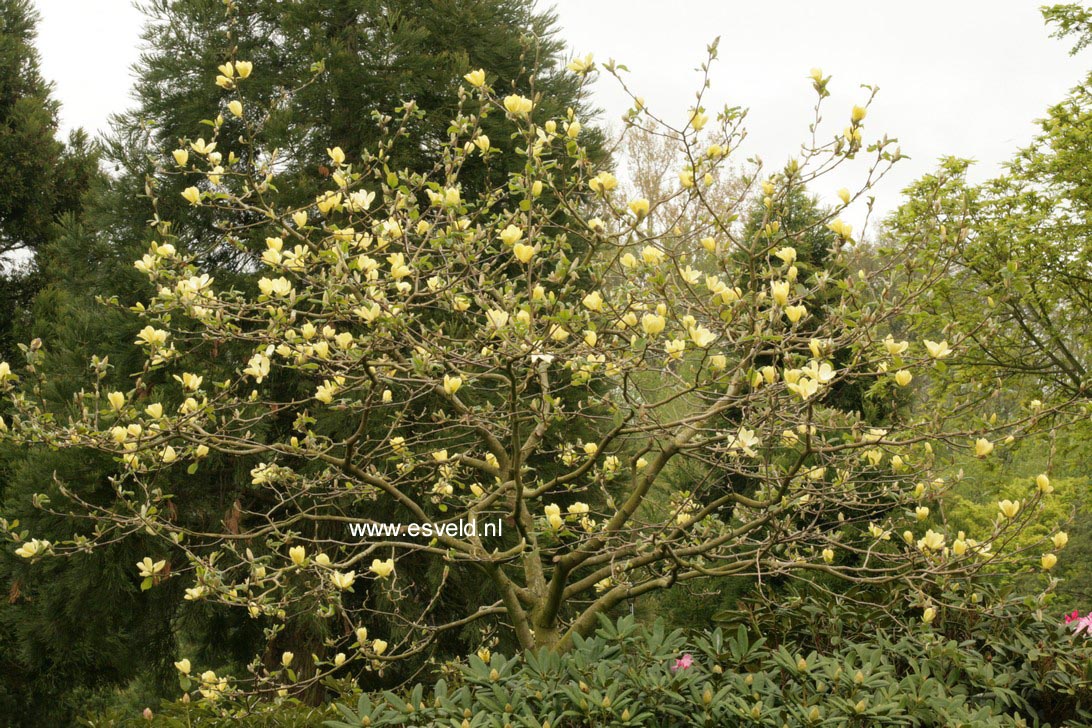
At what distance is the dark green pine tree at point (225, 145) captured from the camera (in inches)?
219

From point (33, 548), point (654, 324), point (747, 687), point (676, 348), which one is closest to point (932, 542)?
point (747, 687)

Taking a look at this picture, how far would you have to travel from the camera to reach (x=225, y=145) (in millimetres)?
6250

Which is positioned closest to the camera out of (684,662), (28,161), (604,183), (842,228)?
(842,228)

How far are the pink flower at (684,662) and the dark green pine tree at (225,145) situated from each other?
2983mm

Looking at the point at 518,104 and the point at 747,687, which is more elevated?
the point at 518,104

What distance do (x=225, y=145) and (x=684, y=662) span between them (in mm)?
5177

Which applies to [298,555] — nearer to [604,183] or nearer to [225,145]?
[604,183]

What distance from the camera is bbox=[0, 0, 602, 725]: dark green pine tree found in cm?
555

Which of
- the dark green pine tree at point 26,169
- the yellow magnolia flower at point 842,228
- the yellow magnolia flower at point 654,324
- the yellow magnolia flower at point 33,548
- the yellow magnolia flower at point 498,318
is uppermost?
the dark green pine tree at point 26,169

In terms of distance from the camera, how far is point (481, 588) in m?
5.52

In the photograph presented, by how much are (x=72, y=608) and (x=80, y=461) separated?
95cm

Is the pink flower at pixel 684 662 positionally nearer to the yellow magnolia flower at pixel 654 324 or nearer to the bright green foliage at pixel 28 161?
the yellow magnolia flower at pixel 654 324

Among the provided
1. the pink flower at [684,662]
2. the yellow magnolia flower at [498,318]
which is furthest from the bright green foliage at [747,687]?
the yellow magnolia flower at [498,318]

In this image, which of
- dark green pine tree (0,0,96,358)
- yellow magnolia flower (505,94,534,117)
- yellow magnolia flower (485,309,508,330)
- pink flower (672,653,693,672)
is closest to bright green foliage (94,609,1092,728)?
pink flower (672,653,693,672)
